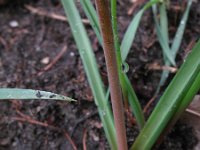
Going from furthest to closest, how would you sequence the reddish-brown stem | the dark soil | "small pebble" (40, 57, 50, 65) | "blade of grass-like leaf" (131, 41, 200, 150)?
1. "small pebble" (40, 57, 50, 65)
2. the dark soil
3. "blade of grass-like leaf" (131, 41, 200, 150)
4. the reddish-brown stem

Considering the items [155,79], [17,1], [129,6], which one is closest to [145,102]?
[155,79]

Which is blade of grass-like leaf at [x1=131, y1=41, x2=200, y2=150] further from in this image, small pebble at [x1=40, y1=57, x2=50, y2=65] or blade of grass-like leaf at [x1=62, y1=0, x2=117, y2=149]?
small pebble at [x1=40, y1=57, x2=50, y2=65]

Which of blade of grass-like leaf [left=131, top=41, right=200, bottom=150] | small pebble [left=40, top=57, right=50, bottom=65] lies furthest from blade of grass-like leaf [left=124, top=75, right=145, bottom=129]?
small pebble [left=40, top=57, right=50, bottom=65]

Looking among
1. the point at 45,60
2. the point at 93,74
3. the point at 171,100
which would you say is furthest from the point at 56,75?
the point at 171,100

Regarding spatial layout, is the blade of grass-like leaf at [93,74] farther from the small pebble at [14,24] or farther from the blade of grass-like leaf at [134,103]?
the small pebble at [14,24]

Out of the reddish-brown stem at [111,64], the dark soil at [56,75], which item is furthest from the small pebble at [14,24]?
the reddish-brown stem at [111,64]

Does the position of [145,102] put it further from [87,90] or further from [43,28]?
[43,28]

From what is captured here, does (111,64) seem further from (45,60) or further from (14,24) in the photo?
(14,24)
